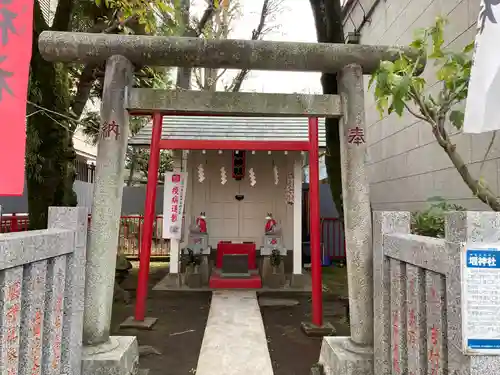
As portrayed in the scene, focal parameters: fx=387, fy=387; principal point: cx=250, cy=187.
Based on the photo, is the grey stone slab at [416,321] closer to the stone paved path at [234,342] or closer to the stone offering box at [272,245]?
the stone paved path at [234,342]

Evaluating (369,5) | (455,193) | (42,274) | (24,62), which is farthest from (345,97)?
(369,5)

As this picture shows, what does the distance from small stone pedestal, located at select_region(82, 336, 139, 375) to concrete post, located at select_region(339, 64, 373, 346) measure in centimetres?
240

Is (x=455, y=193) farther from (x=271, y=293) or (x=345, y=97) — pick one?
(x=271, y=293)

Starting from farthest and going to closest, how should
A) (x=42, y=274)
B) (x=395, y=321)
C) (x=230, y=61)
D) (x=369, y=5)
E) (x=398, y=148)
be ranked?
(x=369, y=5) < (x=398, y=148) < (x=230, y=61) < (x=395, y=321) < (x=42, y=274)

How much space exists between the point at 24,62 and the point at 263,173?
25.6ft

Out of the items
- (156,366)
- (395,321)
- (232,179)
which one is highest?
(232,179)

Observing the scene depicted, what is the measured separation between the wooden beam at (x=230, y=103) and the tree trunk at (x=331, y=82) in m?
2.23

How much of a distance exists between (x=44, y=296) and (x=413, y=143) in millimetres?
6515

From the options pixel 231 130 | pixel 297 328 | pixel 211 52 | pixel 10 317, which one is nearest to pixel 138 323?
pixel 297 328

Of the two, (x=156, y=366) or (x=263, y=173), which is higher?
(x=263, y=173)

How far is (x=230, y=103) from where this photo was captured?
460 centimetres

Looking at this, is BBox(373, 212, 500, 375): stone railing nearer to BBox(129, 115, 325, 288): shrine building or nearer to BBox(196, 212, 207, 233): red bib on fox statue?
BBox(129, 115, 325, 288): shrine building

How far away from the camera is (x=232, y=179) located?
34.0 feet

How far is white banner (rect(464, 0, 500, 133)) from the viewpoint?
2.86m
